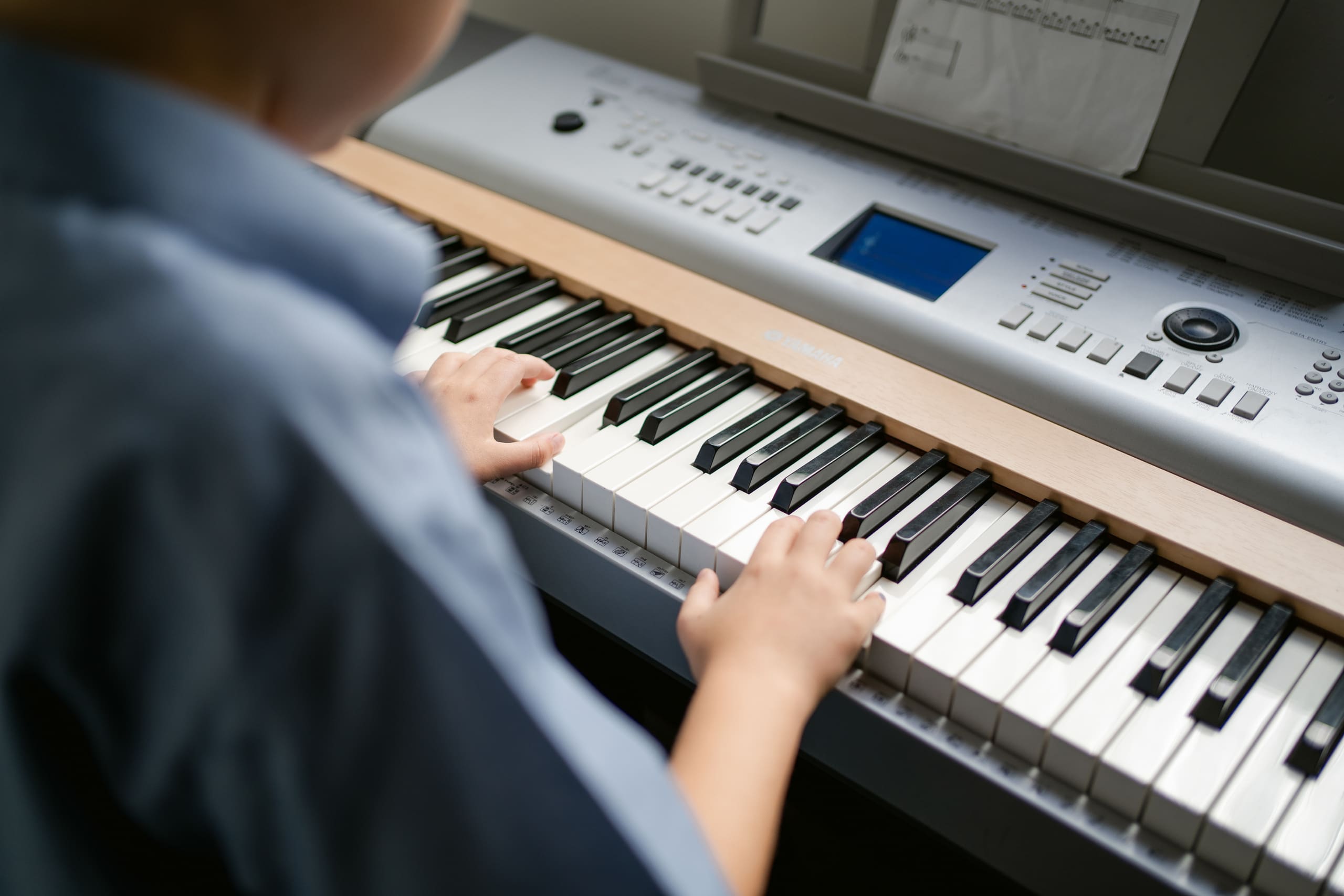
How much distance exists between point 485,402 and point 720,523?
0.33 metres

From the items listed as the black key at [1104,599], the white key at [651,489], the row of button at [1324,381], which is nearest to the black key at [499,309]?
the white key at [651,489]

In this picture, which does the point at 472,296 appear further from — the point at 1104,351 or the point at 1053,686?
the point at 1053,686

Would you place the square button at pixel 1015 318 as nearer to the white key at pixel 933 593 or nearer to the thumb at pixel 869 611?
the white key at pixel 933 593

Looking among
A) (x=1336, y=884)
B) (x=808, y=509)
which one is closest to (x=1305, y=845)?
(x=1336, y=884)

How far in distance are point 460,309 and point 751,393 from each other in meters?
0.42

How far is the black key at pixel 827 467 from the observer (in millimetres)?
1144

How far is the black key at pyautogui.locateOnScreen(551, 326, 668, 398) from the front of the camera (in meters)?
1.31

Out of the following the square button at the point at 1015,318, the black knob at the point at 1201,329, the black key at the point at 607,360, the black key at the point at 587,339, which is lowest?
the black key at the point at 587,339

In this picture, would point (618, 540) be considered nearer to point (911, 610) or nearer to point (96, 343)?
point (911, 610)

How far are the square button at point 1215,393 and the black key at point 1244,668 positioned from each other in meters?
0.24

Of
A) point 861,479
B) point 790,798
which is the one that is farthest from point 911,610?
point 790,798

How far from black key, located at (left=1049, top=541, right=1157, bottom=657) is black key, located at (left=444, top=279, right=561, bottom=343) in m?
0.81

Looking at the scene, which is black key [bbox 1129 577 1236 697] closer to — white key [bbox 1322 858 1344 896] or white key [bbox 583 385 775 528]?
A: white key [bbox 1322 858 1344 896]

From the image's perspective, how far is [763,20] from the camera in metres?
1.71
